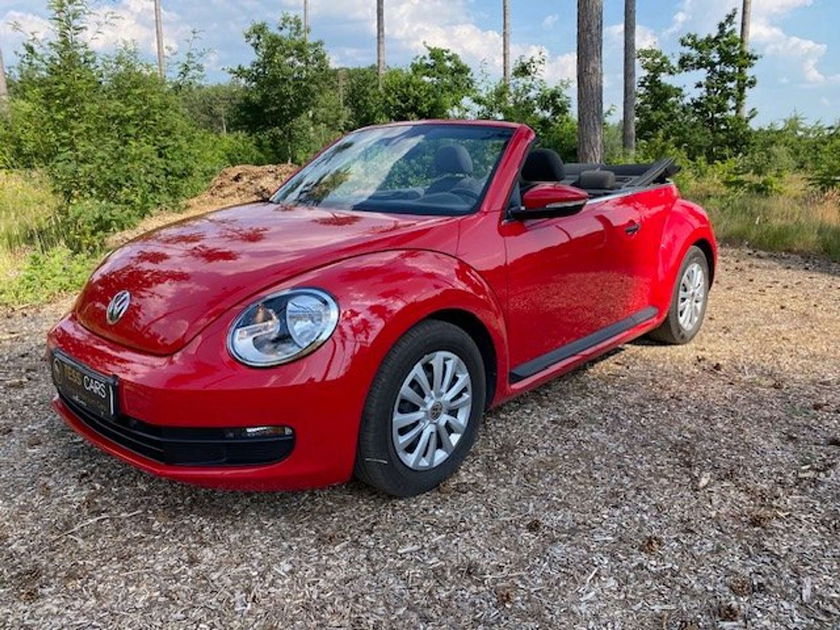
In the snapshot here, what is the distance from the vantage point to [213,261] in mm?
2797

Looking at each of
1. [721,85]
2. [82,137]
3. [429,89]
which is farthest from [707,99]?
[82,137]

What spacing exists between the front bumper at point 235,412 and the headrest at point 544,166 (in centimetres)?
175

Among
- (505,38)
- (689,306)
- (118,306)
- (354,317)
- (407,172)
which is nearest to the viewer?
(354,317)

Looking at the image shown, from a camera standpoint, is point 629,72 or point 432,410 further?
point 629,72

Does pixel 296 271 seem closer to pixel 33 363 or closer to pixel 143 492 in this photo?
pixel 143 492

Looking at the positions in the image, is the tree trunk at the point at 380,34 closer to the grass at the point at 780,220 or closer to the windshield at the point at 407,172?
the grass at the point at 780,220

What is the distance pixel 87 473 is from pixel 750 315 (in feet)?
17.1

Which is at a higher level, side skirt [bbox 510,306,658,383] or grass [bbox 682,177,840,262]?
grass [bbox 682,177,840,262]

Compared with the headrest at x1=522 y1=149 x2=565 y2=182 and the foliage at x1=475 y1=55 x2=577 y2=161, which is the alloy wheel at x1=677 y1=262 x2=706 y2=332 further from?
the foliage at x1=475 y1=55 x2=577 y2=161

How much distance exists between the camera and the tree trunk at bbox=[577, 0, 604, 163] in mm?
10258

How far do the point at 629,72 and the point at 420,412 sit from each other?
20.6 metres

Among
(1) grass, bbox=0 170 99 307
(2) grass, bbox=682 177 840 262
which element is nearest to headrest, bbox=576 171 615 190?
(1) grass, bbox=0 170 99 307

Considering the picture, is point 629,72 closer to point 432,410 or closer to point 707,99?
point 707,99

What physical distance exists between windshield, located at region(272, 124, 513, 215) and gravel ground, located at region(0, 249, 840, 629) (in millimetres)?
1241
